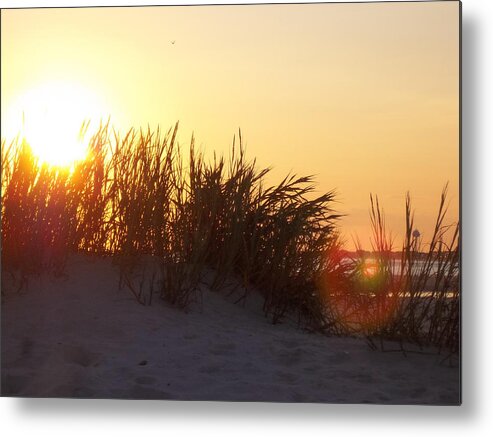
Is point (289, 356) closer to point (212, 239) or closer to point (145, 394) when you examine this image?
point (145, 394)

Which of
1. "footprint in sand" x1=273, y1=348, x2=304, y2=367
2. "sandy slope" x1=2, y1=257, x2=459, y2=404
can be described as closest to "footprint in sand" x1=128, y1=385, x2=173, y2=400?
"sandy slope" x1=2, y1=257, x2=459, y2=404

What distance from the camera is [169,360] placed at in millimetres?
3469

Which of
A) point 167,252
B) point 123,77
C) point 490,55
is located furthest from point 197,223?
point 490,55

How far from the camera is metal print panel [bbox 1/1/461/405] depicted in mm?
3361

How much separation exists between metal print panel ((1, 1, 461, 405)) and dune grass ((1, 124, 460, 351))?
0.01 meters

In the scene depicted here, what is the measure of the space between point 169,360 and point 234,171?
29.7 inches

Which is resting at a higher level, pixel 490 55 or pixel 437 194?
pixel 490 55

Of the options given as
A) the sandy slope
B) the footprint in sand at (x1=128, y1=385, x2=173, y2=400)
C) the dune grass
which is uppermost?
the dune grass

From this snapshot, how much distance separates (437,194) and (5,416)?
1.74m

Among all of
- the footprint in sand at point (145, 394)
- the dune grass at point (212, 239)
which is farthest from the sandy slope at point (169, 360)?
the dune grass at point (212, 239)

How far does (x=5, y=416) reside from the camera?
11.4ft

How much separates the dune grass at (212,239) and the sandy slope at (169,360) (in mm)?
107

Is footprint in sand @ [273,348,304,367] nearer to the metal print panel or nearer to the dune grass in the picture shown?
the metal print panel

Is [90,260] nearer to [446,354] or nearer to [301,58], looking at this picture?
[301,58]
